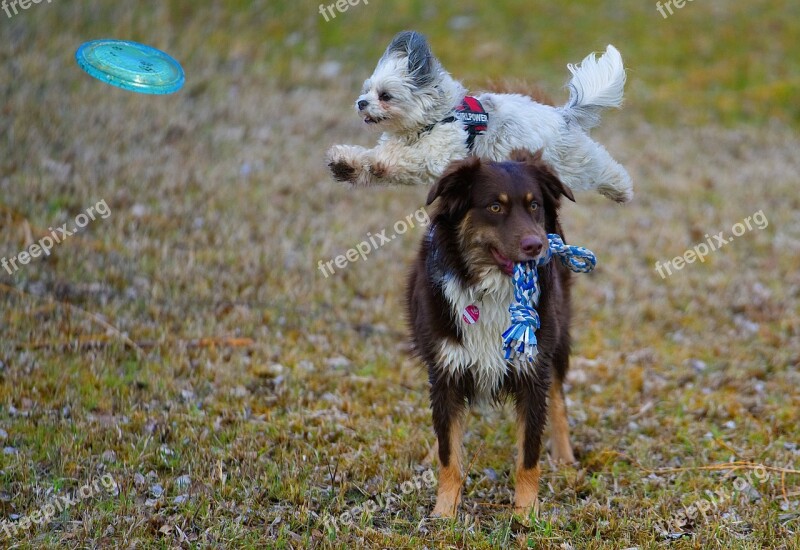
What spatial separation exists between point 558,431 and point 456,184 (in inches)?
91.8

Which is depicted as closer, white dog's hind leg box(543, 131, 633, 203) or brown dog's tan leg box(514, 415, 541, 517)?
white dog's hind leg box(543, 131, 633, 203)

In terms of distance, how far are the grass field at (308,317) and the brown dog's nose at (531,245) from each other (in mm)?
1596

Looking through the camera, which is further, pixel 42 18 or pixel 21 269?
pixel 42 18

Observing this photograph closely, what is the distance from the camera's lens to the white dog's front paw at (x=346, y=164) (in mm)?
4035

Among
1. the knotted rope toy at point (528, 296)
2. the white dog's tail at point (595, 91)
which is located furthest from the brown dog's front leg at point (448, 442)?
the white dog's tail at point (595, 91)

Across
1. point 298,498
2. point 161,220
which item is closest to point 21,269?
point 161,220

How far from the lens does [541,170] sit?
4172mm

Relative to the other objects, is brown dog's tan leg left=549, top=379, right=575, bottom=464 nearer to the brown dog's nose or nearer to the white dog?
the white dog

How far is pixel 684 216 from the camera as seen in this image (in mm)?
11258

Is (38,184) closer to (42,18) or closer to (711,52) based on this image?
(42,18)

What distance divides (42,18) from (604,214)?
9.94 m

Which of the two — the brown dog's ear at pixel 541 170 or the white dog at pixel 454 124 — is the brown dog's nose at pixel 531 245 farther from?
the white dog at pixel 454 124

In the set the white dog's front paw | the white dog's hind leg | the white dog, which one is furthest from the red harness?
the white dog's front paw

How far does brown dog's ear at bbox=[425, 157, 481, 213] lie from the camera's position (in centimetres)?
404
